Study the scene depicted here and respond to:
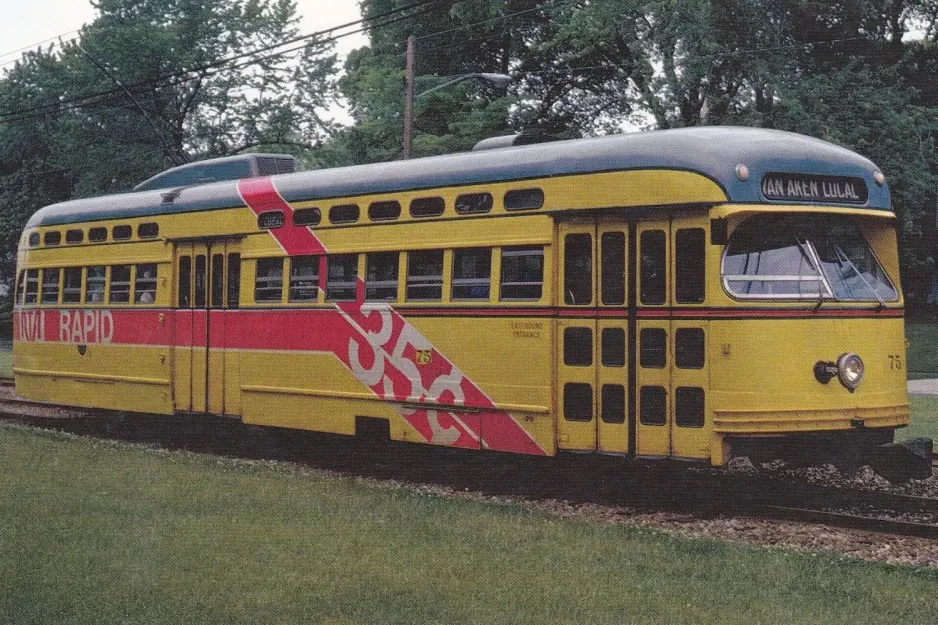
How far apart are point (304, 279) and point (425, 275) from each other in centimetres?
198

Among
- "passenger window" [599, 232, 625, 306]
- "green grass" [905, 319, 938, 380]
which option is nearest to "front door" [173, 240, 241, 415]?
"passenger window" [599, 232, 625, 306]

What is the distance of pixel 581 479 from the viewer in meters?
12.8

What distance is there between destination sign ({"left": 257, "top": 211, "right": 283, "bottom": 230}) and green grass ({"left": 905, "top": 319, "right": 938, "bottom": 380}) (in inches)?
870

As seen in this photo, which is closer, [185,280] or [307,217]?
[307,217]

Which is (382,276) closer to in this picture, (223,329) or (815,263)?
(223,329)

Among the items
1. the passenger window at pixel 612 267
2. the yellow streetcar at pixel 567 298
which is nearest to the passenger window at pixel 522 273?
the yellow streetcar at pixel 567 298

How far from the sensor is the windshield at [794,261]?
1061cm

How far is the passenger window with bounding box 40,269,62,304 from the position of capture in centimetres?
1828

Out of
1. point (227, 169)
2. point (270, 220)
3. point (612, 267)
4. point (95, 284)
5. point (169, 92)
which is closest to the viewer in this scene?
point (612, 267)

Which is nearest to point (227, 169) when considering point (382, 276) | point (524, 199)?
point (382, 276)

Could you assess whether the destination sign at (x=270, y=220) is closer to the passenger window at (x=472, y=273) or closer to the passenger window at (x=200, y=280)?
the passenger window at (x=200, y=280)

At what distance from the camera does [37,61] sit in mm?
49844

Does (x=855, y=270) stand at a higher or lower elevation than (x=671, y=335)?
higher

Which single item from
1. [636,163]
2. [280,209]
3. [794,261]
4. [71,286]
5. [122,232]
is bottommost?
[71,286]
